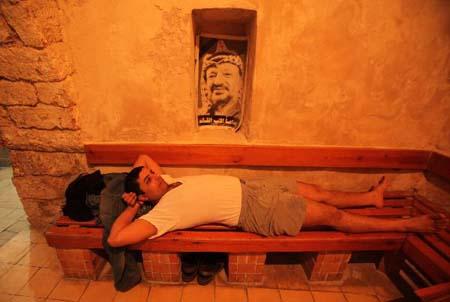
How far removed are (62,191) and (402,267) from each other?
3530mm

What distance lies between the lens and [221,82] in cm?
251

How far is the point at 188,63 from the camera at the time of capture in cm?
208

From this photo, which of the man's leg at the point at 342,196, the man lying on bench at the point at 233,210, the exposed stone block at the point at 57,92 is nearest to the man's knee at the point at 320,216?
the man lying on bench at the point at 233,210

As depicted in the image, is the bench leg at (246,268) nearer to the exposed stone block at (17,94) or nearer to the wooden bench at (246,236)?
the wooden bench at (246,236)

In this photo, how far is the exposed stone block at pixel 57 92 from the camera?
2039 millimetres

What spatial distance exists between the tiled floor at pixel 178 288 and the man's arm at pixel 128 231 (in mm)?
676

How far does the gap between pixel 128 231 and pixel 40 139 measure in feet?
4.49

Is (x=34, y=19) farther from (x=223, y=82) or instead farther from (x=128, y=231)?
(x=128, y=231)

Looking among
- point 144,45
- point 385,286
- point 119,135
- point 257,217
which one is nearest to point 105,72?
point 144,45

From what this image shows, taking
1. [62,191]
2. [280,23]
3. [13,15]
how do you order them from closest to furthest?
[13,15] < [280,23] < [62,191]

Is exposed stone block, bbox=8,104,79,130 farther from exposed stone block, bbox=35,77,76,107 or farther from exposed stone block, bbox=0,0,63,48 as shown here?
exposed stone block, bbox=0,0,63,48

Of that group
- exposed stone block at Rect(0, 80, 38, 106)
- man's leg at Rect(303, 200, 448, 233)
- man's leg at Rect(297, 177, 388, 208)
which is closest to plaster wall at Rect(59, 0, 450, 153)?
exposed stone block at Rect(0, 80, 38, 106)

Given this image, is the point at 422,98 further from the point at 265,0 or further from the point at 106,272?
the point at 106,272

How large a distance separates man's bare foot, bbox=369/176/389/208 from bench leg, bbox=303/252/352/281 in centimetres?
65
